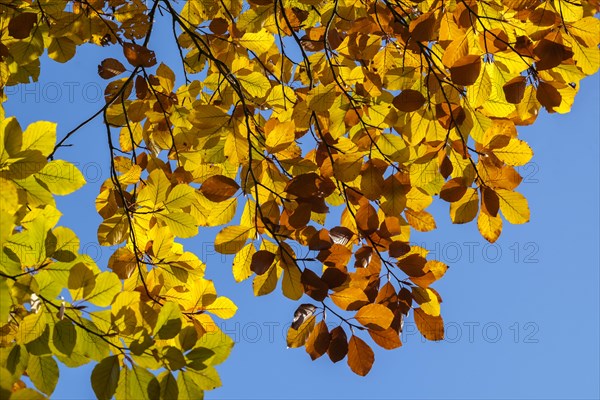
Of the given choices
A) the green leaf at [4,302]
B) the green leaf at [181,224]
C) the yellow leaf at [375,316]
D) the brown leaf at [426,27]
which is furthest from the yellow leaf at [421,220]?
the green leaf at [4,302]

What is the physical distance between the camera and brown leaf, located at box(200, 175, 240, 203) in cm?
184

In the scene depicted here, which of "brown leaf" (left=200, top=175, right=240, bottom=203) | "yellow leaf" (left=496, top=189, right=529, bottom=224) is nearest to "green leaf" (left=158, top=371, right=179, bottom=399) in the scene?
"brown leaf" (left=200, top=175, right=240, bottom=203)

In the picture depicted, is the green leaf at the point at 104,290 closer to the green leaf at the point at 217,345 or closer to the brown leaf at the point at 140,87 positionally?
the green leaf at the point at 217,345

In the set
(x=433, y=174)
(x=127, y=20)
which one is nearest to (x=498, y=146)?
(x=433, y=174)

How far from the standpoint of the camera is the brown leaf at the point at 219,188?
6.05 feet

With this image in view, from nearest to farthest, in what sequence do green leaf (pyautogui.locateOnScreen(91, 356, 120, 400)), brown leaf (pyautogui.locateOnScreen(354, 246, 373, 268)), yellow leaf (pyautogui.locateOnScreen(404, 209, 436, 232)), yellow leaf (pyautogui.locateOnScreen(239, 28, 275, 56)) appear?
green leaf (pyautogui.locateOnScreen(91, 356, 120, 400)) → brown leaf (pyautogui.locateOnScreen(354, 246, 373, 268)) → yellow leaf (pyautogui.locateOnScreen(404, 209, 436, 232)) → yellow leaf (pyautogui.locateOnScreen(239, 28, 275, 56))

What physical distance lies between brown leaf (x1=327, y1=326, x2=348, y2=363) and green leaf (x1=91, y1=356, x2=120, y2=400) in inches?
27.2

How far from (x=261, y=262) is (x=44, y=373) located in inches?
25.7

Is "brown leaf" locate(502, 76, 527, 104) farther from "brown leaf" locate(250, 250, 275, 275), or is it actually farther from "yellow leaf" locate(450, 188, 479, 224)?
"brown leaf" locate(250, 250, 275, 275)

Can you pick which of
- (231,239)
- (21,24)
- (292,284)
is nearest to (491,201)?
(292,284)

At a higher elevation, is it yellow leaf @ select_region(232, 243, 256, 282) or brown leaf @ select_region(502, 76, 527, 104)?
brown leaf @ select_region(502, 76, 527, 104)

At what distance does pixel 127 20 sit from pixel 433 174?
154 cm

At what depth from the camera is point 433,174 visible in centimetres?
184

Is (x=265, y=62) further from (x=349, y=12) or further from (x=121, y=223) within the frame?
(x=121, y=223)
